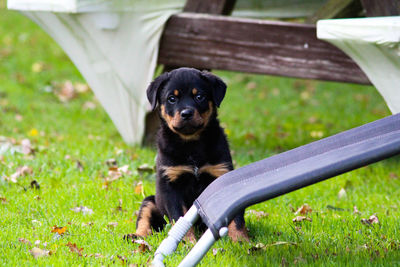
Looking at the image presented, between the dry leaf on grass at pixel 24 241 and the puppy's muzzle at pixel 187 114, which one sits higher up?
the puppy's muzzle at pixel 187 114

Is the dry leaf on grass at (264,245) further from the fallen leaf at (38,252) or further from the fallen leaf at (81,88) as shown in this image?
the fallen leaf at (81,88)

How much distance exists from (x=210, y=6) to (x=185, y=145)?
255 centimetres

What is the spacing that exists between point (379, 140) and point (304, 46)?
2.47 m

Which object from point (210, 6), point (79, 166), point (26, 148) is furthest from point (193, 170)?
point (210, 6)

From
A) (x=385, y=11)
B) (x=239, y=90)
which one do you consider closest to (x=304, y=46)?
(x=385, y=11)

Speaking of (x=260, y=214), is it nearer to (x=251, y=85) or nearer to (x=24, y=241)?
(x=24, y=241)

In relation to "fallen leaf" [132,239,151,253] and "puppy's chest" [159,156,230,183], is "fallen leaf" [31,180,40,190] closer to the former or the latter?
"puppy's chest" [159,156,230,183]

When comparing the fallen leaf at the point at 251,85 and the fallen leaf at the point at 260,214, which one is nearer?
the fallen leaf at the point at 260,214

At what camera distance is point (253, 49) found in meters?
5.66

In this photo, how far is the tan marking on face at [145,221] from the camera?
147 inches

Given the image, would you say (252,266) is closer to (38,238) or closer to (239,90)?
(38,238)

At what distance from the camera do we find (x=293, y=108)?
8.83 m

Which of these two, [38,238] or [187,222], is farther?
[38,238]

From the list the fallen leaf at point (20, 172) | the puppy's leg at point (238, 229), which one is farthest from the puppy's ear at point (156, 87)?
the fallen leaf at point (20, 172)
